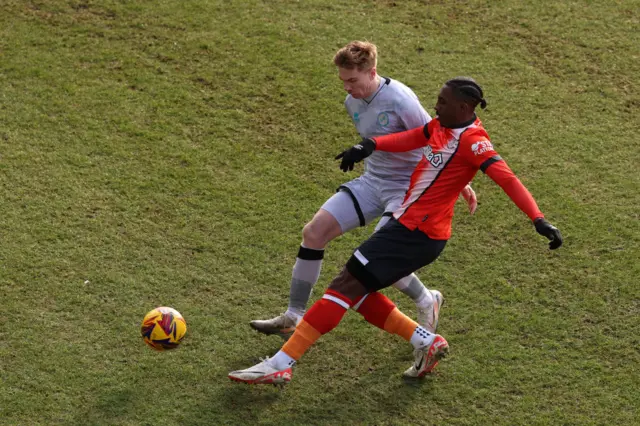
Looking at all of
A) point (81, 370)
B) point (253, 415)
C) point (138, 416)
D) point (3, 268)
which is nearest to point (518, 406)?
point (253, 415)

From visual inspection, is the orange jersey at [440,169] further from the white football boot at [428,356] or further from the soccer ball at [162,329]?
the soccer ball at [162,329]

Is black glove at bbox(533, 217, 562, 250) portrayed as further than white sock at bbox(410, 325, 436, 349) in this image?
No

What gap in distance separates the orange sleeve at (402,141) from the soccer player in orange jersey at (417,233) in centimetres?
1

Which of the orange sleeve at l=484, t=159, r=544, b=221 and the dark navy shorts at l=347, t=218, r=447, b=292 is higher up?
the orange sleeve at l=484, t=159, r=544, b=221

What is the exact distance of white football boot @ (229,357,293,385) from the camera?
20.1 ft

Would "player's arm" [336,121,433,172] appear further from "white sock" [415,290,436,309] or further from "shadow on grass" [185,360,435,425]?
"shadow on grass" [185,360,435,425]

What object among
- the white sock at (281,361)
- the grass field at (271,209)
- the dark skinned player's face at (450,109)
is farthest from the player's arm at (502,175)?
the white sock at (281,361)

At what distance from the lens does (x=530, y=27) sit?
1058 cm

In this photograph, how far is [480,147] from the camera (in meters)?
5.86

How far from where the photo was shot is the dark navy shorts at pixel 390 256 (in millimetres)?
6027

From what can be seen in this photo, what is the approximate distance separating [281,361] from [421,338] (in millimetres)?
978

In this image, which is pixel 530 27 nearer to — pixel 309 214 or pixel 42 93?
pixel 309 214

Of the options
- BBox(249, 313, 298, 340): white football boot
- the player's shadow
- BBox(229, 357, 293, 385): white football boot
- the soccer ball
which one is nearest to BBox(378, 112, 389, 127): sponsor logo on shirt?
BBox(249, 313, 298, 340): white football boot

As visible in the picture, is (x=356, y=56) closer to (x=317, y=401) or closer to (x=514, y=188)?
(x=514, y=188)
